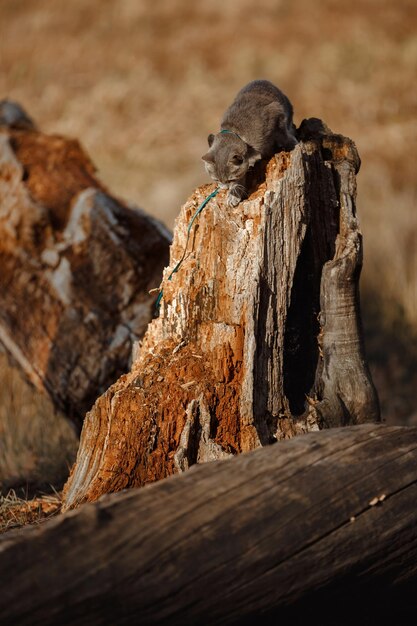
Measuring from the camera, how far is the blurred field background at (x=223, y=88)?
965cm

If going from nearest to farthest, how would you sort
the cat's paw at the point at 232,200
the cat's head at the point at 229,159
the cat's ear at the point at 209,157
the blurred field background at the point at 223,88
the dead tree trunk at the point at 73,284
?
the cat's paw at the point at 232,200 < the cat's head at the point at 229,159 < the cat's ear at the point at 209,157 < the dead tree trunk at the point at 73,284 < the blurred field background at the point at 223,88

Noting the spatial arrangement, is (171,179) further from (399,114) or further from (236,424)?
(236,424)

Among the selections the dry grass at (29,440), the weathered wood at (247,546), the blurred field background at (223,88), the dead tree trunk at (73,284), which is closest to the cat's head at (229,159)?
the dead tree trunk at (73,284)

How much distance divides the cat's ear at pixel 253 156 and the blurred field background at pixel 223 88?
346cm

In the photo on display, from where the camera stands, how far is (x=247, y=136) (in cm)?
482

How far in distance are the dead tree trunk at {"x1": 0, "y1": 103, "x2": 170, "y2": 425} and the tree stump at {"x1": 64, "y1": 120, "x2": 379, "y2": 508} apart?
6.03 feet

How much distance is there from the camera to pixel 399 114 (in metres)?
14.8

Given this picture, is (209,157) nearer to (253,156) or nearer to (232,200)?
(253,156)

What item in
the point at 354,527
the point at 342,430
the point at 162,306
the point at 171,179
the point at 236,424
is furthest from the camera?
the point at 171,179

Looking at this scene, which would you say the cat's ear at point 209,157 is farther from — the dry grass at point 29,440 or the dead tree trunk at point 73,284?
the dry grass at point 29,440

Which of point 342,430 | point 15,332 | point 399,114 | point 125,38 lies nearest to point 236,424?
point 342,430

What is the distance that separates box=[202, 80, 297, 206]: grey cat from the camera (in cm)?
447

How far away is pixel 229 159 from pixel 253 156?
132mm

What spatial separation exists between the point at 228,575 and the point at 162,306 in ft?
5.73
